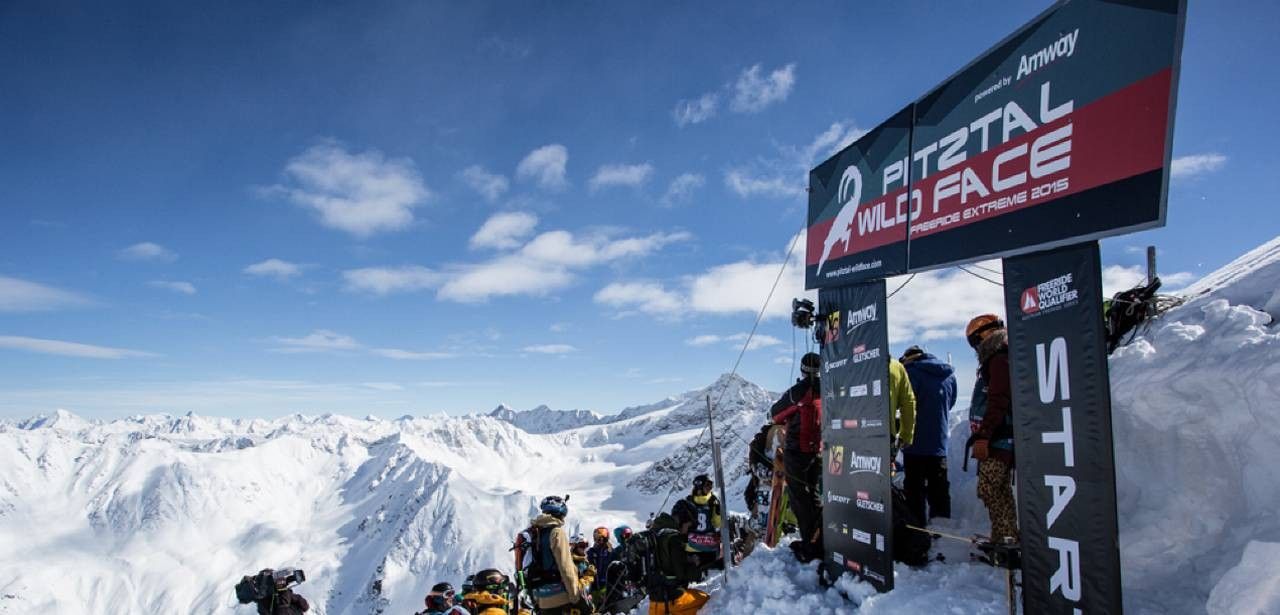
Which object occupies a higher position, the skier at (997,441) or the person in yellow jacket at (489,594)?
the skier at (997,441)

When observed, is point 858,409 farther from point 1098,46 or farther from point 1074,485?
point 1098,46

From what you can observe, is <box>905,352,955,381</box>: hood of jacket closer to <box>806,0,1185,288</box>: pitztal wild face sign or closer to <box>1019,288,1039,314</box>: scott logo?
<box>806,0,1185,288</box>: pitztal wild face sign

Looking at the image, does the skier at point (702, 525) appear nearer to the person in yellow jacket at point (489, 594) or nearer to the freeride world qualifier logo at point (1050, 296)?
the person in yellow jacket at point (489, 594)

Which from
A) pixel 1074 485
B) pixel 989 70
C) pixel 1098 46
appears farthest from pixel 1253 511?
pixel 989 70

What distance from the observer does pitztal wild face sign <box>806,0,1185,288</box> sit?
168 inches

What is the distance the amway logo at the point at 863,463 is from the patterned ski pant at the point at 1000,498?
989mm

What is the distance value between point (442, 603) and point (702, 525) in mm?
3751

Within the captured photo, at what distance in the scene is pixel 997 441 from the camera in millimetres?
5855

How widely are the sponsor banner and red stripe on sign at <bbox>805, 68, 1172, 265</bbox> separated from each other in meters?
0.04

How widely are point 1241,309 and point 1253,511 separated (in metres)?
1.92

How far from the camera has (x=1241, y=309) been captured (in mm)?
5578

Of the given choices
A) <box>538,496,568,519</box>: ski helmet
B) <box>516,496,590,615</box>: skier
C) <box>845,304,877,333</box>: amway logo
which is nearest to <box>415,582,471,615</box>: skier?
<box>516,496,590,615</box>: skier

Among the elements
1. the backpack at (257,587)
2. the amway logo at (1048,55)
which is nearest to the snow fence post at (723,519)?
the amway logo at (1048,55)

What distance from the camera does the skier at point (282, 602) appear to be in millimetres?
8789
